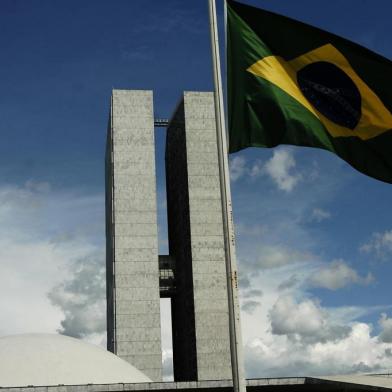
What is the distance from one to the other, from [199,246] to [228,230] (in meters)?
73.8

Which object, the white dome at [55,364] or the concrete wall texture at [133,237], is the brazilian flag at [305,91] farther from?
the concrete wall texture at [133,237]

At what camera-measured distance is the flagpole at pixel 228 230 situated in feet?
43.6

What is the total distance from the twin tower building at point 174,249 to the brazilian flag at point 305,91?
69.3m

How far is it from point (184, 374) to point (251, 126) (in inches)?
3171

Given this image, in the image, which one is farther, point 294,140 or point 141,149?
point 141,149

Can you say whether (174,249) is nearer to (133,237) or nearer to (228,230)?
(133,237)

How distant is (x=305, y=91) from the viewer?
1591 cm

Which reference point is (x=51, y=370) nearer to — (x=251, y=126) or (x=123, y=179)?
(x=251, y=126)

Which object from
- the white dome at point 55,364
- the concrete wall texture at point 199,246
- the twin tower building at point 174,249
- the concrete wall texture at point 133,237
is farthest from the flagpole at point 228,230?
the concrete wall texture at point 199,246

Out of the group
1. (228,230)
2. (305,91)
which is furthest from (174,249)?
(228,230)

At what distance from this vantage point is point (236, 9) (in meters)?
15.5

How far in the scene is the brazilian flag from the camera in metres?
15.2

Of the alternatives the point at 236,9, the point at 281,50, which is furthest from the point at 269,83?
the point at 236,9

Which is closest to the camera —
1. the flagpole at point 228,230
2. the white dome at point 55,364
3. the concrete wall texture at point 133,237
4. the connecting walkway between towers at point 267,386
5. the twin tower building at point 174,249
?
the flagpole at point 228,230
